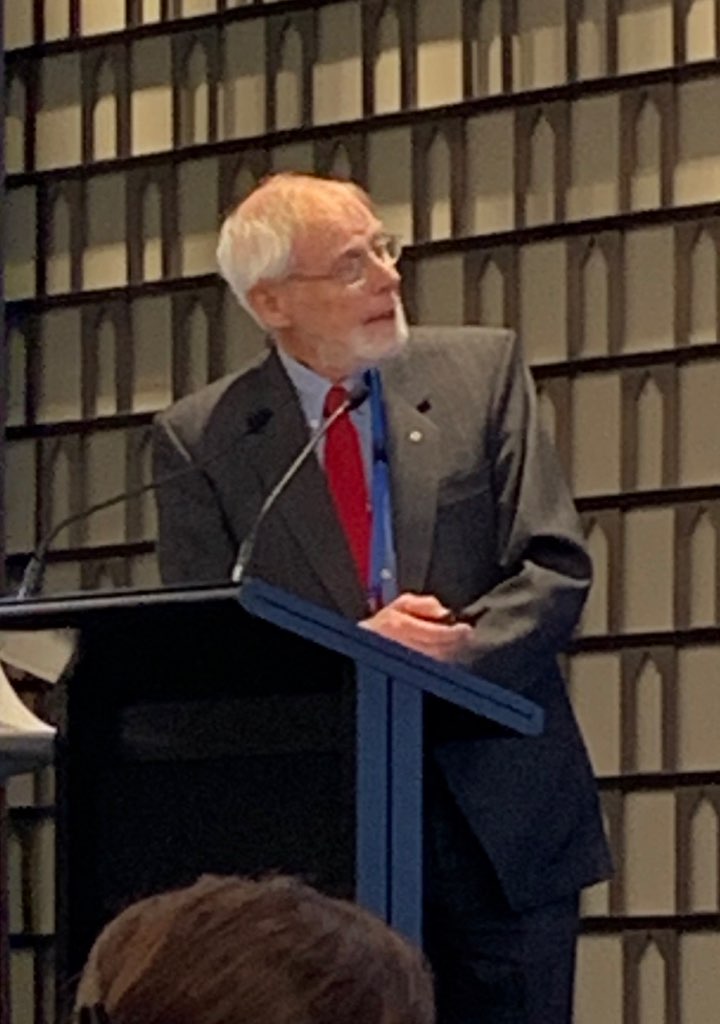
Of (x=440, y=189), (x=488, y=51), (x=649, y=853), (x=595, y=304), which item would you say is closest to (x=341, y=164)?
(x=440, y=189)

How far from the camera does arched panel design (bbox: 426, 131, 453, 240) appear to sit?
4.94 metres

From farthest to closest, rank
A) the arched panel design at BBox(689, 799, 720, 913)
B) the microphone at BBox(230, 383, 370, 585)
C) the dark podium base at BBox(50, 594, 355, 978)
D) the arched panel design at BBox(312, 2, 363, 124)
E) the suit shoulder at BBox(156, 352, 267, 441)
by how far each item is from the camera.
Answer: the arched panel design at BBox(312, 2, 363, 124) → the arched panel design at BBox(689, 799, 720, 913) → the suit shoulder at BBox(156, 352, 267, 441) → the microphone at BBox(230, 383, 370, 585) → the dark podium base at BBox(50, 594, 355, 978)

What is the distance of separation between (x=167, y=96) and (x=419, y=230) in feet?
2.11

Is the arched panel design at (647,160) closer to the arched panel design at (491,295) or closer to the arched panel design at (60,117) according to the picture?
the arched panel design at (491,295)

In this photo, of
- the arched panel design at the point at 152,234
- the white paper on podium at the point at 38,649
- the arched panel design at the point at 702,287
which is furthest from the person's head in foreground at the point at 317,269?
the arched panel design at the point at 152,234

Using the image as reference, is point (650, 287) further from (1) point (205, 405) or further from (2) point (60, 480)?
(1) point (205, 405)

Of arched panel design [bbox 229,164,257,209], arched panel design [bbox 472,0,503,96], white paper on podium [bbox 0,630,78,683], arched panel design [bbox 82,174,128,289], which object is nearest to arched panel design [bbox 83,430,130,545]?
arched panel design [bbox 82,174,128,289]

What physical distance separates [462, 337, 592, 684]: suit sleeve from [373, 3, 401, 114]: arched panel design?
161cm

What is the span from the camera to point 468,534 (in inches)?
132

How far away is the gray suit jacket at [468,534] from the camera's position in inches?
128

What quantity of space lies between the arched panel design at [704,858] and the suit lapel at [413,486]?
1.38 meters

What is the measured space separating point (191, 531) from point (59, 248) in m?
2.05

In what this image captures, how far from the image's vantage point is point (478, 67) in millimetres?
4934

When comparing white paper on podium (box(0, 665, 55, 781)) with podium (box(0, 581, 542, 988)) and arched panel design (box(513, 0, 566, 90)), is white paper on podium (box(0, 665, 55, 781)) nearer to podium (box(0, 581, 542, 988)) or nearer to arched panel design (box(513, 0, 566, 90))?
podium (box(0, 581, 542, 988))
